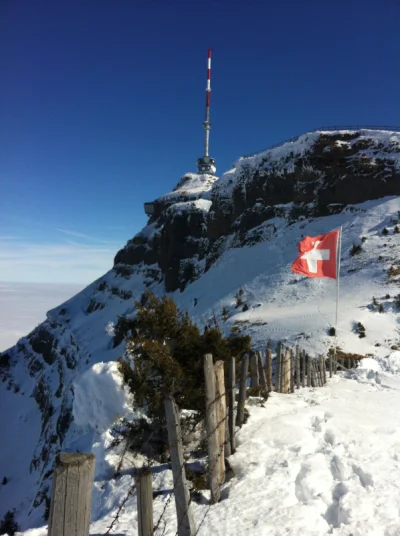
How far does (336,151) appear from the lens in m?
42.9

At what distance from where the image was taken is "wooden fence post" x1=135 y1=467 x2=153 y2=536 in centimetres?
323

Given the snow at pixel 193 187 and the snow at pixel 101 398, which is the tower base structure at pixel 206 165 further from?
the snow at pixel 101 398

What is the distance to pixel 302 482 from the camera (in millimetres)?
5219

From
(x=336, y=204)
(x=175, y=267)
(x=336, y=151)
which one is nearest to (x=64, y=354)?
(x=175, y=267)

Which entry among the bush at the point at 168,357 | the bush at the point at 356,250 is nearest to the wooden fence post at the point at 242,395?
the bush at the point at 168,357

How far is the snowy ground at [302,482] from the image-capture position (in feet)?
14.6

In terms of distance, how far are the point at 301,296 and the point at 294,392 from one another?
1895cm

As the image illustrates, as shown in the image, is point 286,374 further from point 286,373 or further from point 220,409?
point 220,409

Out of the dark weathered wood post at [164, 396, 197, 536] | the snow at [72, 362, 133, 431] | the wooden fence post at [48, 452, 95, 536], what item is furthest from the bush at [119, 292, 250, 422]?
Result: the wooden fence post at [48, 452, 95, 536]

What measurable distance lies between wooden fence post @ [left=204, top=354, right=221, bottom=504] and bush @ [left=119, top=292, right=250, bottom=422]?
1867mm

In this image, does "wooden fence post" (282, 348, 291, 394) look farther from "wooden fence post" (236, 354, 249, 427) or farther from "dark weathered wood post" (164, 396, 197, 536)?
"dark weathered wood post" (164, 396, 197, 536)

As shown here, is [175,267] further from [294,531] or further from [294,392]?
[294,531]

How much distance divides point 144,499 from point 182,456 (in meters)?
1.07

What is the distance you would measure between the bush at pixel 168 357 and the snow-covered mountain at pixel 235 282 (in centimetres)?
68
